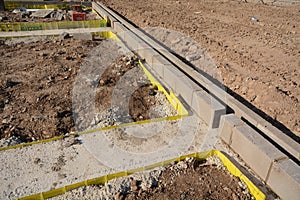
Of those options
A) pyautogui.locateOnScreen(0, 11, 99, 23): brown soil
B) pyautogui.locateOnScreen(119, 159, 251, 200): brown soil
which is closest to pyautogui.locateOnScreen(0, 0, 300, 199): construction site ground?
pyautogui.locateOnScreen(119, 159, 251, 200): brown soil

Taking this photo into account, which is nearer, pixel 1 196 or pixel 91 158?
pixel 1 196

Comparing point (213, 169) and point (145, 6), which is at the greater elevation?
point (145, 6)

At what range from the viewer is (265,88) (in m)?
4.85

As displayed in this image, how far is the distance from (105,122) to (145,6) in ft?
33.5

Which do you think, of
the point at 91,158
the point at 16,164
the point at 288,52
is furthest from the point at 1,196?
the point at 288,52

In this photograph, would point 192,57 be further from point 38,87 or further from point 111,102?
point 38,87

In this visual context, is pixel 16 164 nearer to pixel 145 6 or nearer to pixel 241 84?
pixel 241 84

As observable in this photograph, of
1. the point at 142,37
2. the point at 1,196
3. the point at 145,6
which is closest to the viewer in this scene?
the point at 1,196

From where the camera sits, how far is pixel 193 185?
321 cm

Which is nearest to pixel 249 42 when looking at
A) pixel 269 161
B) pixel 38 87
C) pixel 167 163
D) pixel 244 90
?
pixel 244 90

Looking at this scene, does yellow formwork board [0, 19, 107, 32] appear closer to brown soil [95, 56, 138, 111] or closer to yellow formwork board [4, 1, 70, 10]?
brown soil [95, 56, 138, 111]

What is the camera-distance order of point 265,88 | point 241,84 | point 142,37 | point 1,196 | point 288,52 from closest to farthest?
point 1,196, point 265,88, point 241,84, point 288,52, point 142,37

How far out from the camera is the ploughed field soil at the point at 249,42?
4719 millimetres

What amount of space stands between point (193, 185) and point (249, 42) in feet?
18.7
